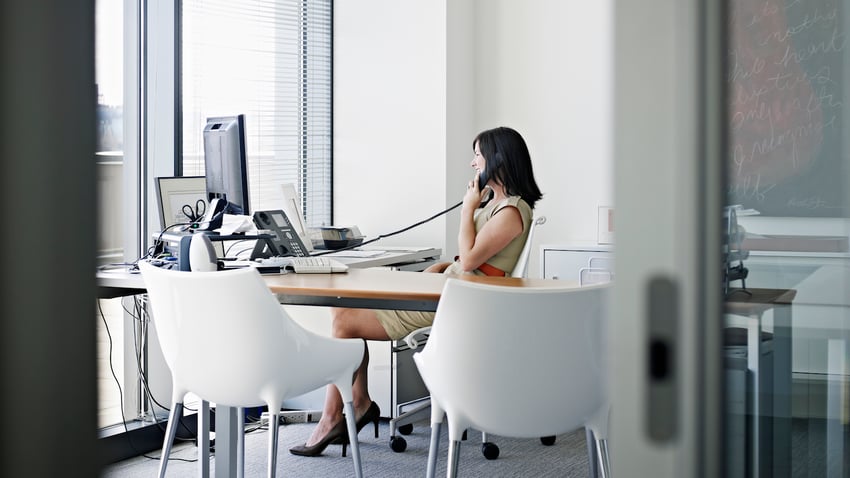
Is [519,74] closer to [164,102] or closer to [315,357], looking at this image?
[164,102]

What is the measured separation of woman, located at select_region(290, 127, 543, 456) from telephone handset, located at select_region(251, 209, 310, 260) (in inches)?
17.4

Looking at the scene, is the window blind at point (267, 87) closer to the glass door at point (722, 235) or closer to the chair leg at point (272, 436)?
the chair leg at point (272, 436)

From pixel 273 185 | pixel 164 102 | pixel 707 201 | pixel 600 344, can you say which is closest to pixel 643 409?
pixel 707 201

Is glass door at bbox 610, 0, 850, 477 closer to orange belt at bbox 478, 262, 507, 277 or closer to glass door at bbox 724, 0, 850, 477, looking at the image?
glass door at bbox 724, 0, 850, 477

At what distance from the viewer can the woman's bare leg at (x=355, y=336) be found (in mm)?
4004

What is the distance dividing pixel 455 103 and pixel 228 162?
1831 mm

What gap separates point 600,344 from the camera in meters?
2.51

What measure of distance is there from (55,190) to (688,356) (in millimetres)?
659

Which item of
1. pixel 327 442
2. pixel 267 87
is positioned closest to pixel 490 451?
pixel 327 442

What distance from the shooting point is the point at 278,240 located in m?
3.70

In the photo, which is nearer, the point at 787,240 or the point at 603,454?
the point at 787,240

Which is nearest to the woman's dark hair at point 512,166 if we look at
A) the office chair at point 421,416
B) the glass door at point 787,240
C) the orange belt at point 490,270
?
the office chair at point 421,416

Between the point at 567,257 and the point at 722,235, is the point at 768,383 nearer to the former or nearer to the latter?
the point at 722,235

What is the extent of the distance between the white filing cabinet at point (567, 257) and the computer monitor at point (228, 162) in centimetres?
177
